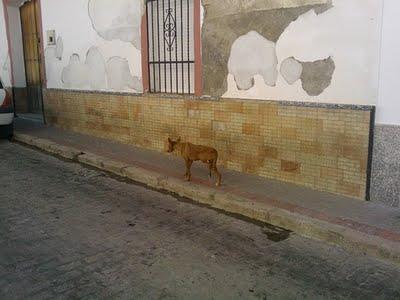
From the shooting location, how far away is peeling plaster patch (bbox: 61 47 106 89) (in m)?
9.20

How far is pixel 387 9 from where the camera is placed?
464cm

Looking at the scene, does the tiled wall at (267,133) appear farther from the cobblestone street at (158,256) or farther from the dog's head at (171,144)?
the cobblestone street at (158,256)

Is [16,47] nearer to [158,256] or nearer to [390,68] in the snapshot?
[158,256]

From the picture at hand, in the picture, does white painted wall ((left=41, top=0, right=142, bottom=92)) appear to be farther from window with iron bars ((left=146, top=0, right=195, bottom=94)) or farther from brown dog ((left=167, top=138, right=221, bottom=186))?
brown dog ((left=167, top=138, right=221, bottom=186))

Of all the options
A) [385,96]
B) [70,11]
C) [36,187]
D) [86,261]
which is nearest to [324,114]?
[385,96]

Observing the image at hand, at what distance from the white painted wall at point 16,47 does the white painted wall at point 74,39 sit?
2185 millimetres

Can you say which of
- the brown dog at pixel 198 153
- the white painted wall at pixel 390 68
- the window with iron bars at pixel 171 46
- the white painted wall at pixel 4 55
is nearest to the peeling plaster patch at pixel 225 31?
the window with iron bars at pixel 171 46

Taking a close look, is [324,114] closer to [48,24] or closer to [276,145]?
[276,145]

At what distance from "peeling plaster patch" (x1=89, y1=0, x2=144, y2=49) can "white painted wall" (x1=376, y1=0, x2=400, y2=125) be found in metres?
4.53

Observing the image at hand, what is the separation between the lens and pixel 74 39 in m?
9.86

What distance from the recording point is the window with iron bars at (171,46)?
7355 millimetres

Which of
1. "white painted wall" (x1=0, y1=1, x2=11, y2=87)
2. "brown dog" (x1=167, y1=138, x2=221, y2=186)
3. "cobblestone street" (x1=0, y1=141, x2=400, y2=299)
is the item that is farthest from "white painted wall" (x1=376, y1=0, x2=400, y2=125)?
"white painted wall" (x1=0, y1=1, x2=11, y2=87)

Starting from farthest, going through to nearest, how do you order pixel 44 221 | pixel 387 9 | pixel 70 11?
pixel 70 11, pixel 44 221, pixel 387 9

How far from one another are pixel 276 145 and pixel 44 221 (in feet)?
10.1
